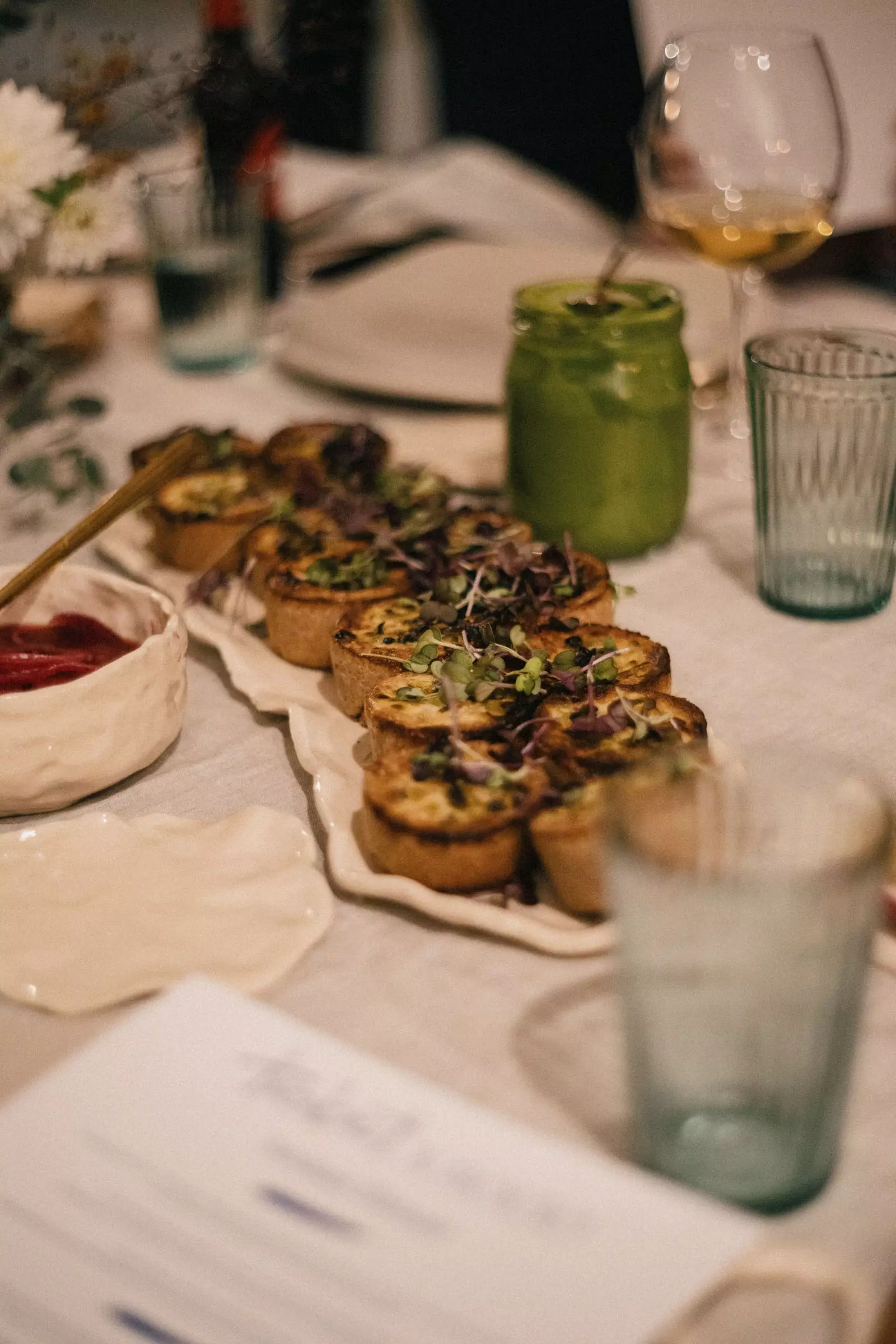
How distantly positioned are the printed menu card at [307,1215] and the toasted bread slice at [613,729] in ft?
0.95

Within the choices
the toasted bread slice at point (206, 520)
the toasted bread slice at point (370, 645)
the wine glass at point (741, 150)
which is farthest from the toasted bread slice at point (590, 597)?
the wine glass at point (741, 150)

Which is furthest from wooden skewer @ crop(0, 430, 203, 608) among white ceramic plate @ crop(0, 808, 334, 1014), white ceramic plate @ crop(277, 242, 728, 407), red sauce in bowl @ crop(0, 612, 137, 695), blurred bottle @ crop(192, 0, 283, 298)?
blurred bottle @ crop(192, 0, 283, 298)

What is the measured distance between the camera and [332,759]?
1.05 metres

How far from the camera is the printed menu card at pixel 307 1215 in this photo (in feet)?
1.92

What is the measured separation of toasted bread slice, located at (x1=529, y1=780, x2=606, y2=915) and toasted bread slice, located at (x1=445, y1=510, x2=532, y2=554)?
0.42m

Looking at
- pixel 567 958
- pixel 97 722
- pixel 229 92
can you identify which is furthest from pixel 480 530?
pixel 229 92

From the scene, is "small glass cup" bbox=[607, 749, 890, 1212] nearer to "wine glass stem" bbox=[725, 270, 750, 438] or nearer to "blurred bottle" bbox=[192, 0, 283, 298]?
"wine glass stem" bbox=[725, 270, 750, 438]

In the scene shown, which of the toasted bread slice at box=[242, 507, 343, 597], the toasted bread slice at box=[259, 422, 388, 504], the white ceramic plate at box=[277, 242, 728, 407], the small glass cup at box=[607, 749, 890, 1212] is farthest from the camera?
the white ceramic plate at box=[277, 242, 728, 407]

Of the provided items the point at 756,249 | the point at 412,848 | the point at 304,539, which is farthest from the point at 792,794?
the point at 756,249

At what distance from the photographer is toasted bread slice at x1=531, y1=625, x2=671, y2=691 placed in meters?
1.03

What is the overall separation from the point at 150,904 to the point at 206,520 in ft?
1.91

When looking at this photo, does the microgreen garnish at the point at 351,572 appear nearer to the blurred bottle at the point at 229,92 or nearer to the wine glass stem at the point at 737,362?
the wine glass stem at the point at 737,362

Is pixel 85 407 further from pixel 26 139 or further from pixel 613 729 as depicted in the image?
pixel 613 729

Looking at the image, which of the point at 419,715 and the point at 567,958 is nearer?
the point at 567,958
